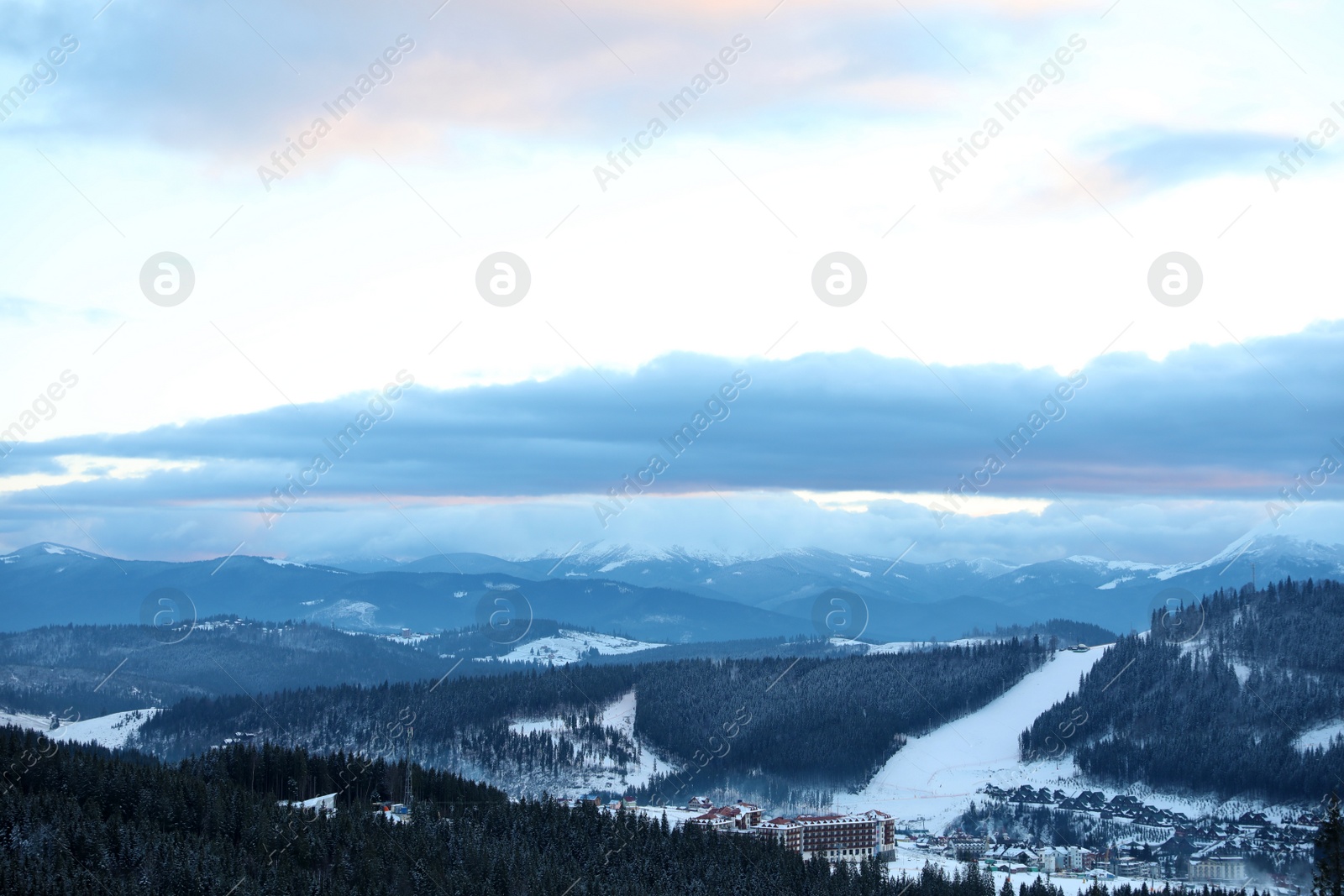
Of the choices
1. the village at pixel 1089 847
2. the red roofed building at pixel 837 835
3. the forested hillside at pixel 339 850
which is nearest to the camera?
the forested hillside at pixel 339 850

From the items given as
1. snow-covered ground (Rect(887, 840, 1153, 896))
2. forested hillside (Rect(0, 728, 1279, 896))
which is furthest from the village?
forested hillside (Rect(0, 728, 1279, 896))

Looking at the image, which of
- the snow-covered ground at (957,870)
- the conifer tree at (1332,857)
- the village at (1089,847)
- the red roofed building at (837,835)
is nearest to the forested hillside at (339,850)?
the snow-covered ground at (957,870)

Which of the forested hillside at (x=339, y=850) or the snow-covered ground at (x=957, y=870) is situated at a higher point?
the forested hillside at (x=339, y=850)

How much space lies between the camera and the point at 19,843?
323 ft

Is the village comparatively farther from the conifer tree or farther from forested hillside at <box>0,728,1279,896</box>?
the conifer tree

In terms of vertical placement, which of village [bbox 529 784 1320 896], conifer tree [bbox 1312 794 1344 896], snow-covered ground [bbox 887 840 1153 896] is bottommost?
snow-covered ground [bbox 887 840 1153 896]

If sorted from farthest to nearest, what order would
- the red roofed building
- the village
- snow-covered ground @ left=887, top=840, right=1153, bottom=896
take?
the red roofed building → the village → snow-covered ground @ left=887, top=840, right=1153, bottom=896

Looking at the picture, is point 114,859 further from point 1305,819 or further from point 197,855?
point 1305,819

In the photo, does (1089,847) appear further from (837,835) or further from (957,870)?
(957,870)

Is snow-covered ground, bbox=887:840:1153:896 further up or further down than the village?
further down

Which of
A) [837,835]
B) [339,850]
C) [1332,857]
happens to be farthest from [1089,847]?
[339,850]

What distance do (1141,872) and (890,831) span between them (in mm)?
30327

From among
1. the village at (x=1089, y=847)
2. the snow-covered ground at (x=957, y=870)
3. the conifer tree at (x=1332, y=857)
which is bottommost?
the snow-covered ground at (x=957, y=870)

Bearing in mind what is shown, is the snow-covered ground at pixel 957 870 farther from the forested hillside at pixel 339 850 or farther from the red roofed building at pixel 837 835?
the forested hillside at pixel 339 850
